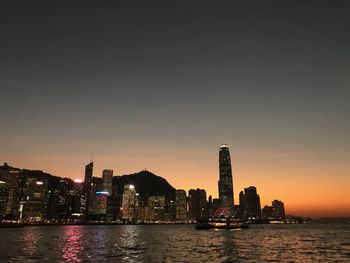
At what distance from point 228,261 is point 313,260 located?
1708cm

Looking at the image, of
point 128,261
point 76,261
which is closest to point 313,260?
point 128,261

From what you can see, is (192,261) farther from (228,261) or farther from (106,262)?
(106,262)

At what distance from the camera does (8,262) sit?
59906 millimetres

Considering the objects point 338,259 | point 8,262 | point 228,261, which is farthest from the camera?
point 338,259

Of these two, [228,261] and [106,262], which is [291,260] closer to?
[228,261]

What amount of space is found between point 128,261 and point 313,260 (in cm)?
3526

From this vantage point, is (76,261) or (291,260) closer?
(76,261)

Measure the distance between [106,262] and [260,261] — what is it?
2817 centimetres

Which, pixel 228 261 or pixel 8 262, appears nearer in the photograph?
pixel 8 262

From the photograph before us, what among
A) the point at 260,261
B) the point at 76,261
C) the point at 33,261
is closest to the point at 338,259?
the point at 260,261

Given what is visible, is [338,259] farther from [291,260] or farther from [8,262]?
[8,262]

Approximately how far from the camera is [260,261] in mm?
64875

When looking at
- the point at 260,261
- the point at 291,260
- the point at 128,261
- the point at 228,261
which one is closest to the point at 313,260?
the point at 291,260

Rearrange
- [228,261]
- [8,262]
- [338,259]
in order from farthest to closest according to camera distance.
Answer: [338,259] < [228,261] < [8,262]
